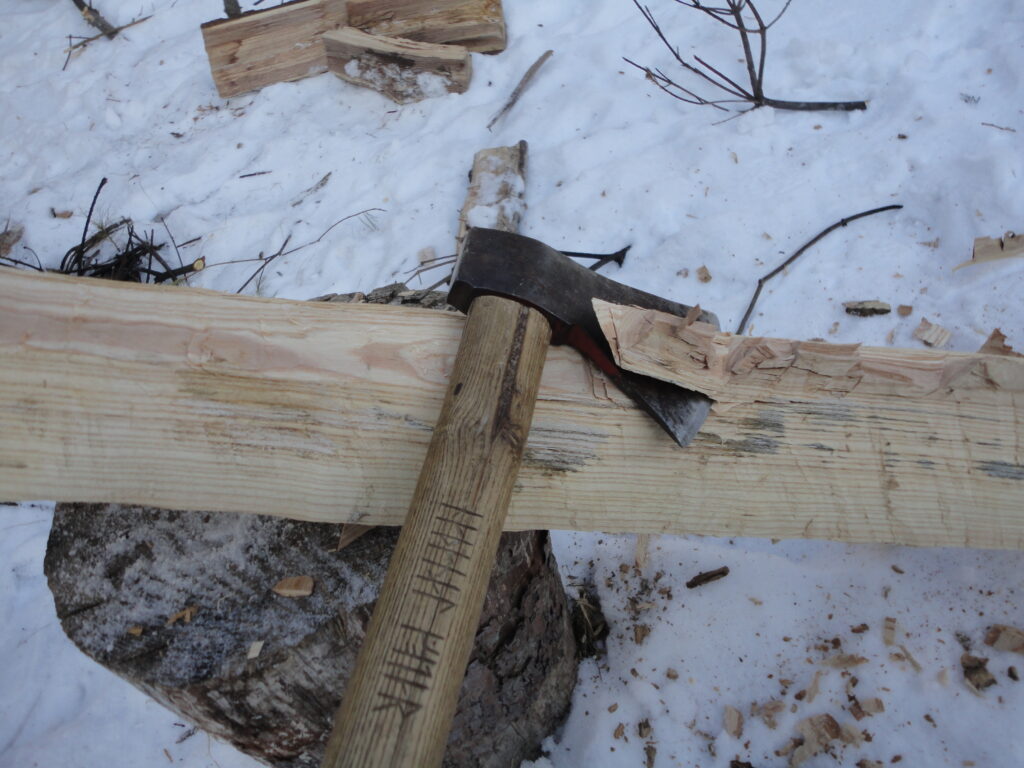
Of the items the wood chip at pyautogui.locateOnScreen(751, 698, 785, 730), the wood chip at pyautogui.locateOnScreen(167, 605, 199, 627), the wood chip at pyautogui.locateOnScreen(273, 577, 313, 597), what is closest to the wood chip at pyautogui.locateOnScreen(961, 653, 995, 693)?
the wood chip at pyautogui.locateOnScreen(751, 698, 785, 730)

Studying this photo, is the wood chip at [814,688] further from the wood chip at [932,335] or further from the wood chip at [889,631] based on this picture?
the wood chip at [932,335]

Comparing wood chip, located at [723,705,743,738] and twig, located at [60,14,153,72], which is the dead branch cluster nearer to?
wood chip, located at [723,705,743,738]

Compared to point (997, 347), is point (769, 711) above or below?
below

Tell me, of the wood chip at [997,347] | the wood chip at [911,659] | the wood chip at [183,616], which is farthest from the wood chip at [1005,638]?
the wood chip at [183,616]

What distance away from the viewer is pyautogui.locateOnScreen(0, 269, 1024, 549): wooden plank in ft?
4.68

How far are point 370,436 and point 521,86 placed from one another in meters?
2.86

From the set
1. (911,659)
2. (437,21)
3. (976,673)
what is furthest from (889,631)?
(437,21)

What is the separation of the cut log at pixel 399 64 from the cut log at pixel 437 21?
10 centimetres

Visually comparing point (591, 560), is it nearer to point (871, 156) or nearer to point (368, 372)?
point (368, 372)

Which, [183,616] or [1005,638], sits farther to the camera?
[1005,638]

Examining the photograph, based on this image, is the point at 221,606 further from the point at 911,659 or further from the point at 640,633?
the point at 911,659

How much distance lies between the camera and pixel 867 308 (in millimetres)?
2572

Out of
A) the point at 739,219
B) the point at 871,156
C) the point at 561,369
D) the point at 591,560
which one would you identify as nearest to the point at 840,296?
the point at 739,219

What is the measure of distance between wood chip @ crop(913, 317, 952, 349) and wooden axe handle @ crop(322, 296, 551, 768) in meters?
1.64
